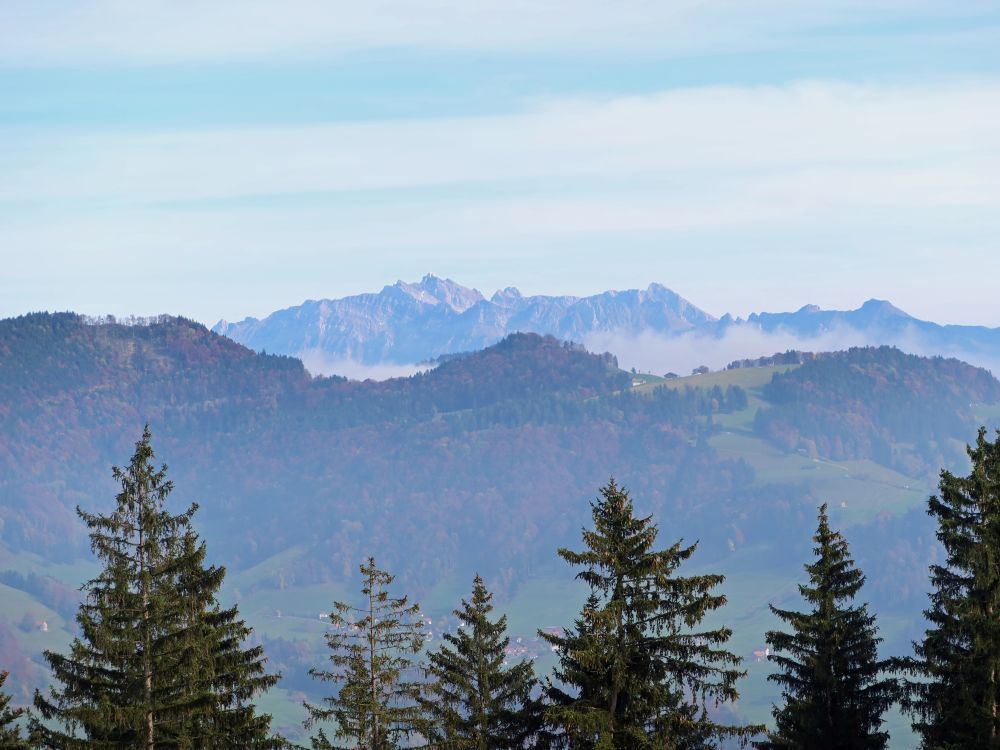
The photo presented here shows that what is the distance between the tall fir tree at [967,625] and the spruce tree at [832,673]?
8.40 feet

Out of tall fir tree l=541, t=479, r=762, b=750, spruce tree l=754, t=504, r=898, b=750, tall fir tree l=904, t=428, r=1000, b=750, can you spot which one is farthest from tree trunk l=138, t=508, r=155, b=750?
tall fir tree l=904, t=428, r=1000, b=750

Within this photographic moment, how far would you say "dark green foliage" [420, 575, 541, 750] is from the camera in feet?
151

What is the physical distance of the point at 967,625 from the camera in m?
40.4

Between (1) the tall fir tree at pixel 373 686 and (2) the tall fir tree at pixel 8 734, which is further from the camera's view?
(1) the tall fir tree at pixel 373 686

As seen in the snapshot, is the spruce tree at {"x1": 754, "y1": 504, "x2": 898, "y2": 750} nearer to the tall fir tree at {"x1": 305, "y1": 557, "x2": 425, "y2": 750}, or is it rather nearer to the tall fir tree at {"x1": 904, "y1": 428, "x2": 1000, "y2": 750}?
the tall fir tree at {"x1": 904, "y1": 428, "x2": 1000, "y2": 750}

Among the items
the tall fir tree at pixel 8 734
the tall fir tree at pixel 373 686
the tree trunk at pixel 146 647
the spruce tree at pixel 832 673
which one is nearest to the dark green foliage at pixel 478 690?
the tall fir tree at pixel 373 686

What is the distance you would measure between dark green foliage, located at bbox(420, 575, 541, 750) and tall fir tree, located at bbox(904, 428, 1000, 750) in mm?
12227

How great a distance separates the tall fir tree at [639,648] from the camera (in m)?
36.3

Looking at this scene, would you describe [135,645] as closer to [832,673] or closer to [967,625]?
[832,673]

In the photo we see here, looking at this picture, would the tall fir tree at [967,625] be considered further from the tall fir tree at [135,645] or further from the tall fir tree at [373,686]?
the tall fir tree at [135,645]

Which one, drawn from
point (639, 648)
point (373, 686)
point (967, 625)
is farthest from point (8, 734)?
point (967, 625)

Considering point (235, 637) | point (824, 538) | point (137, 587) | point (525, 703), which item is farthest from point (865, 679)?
point (137, 587)

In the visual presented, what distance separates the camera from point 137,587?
40844 millimetres

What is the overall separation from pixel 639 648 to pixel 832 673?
12.4m
